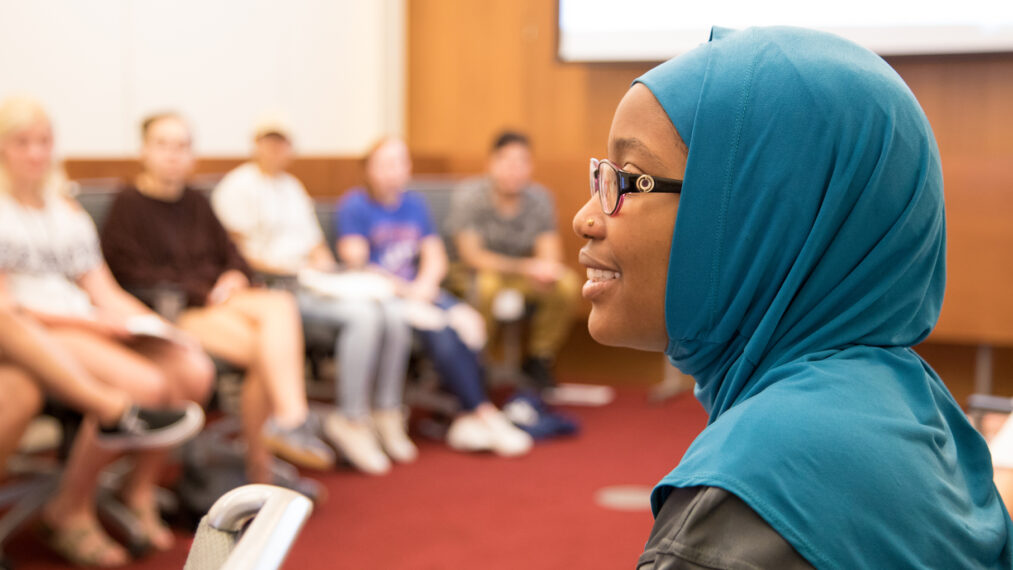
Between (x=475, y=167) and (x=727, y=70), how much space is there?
490 cm

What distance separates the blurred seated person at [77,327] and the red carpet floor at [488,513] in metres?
0.12

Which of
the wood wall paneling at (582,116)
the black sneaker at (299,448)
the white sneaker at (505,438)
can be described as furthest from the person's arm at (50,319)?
the wood wall paneling at (582,116)

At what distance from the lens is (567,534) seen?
3182 millimetres

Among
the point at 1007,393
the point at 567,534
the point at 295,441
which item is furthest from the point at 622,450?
the point at 1007,393

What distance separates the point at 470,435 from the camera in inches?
162

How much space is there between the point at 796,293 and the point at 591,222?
0.21 m

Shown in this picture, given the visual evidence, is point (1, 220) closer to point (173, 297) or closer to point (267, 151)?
point (173, 297)

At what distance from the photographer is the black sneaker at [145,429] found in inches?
108

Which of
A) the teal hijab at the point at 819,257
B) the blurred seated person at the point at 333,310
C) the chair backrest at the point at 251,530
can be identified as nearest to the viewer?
the chair backrest at the point at 251,530

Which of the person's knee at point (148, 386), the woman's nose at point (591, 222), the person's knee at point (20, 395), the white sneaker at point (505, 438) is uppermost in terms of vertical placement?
the woman's nose at point (591, 222)

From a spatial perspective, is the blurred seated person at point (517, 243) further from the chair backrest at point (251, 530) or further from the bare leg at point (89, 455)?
the chair backrest at point (251, 530)

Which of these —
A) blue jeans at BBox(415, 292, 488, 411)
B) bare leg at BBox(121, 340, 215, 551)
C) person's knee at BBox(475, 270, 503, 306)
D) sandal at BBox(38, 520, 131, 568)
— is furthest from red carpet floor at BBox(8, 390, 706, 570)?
person's knee at BBox(475, 270, 503, 306)

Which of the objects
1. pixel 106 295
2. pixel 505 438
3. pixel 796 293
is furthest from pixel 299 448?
pixel 796 293

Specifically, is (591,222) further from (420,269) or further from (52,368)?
(420,269)
